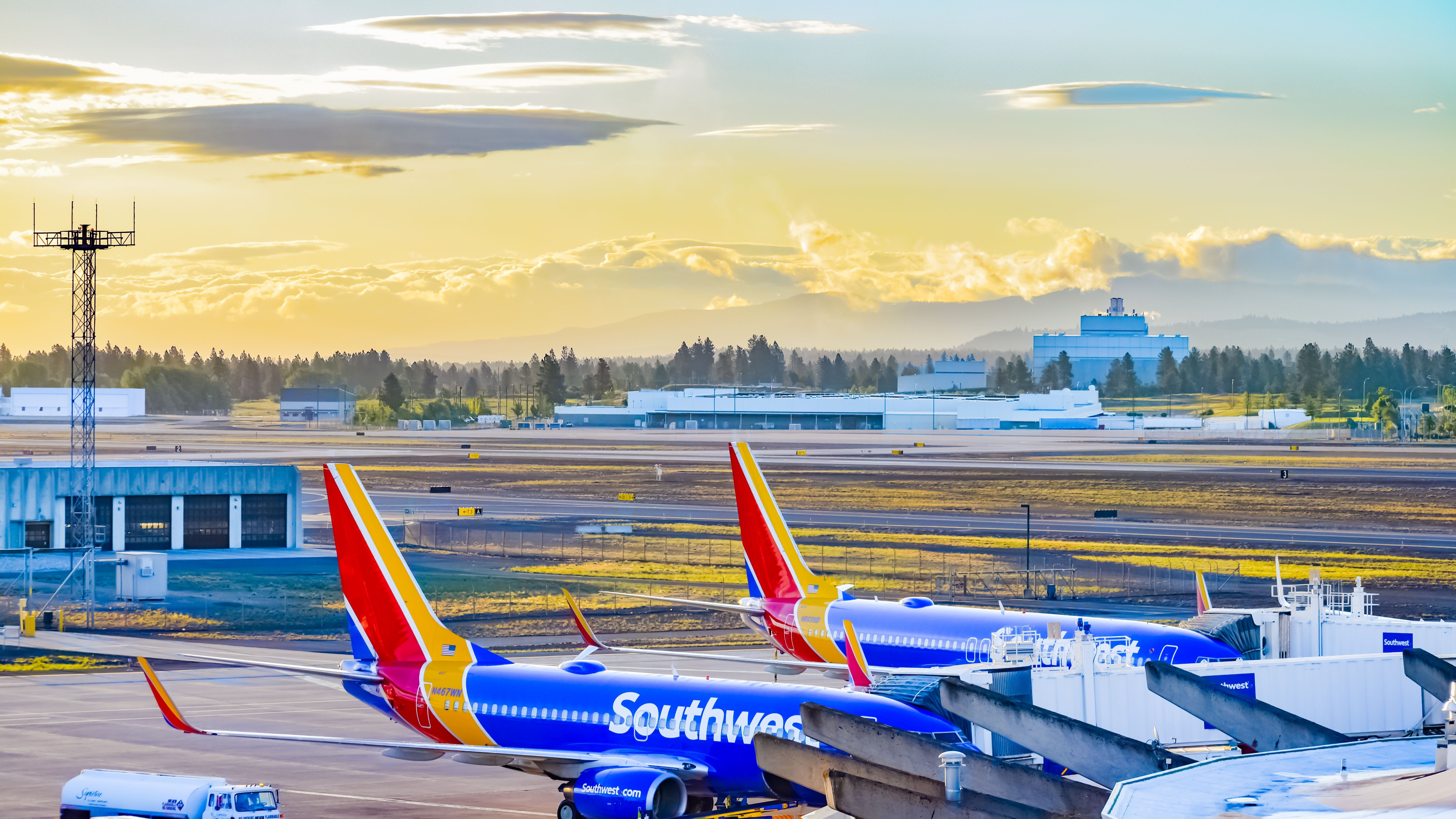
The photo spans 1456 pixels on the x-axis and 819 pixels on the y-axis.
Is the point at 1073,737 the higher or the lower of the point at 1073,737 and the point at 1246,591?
the higher

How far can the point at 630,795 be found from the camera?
33406 mm

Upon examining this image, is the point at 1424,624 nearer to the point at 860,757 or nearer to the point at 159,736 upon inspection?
the point at 860,757

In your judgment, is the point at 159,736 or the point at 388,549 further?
the point at 159,736

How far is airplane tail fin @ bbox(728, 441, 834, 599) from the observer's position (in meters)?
54.8

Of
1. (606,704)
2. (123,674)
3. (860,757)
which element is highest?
(860,757)

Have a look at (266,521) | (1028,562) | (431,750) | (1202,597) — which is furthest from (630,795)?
(266,521)

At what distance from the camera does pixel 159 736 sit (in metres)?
50.6

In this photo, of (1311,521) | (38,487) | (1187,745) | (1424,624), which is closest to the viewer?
(1187,745)

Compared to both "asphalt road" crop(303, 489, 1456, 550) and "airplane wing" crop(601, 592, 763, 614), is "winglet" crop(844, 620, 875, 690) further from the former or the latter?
"asphalt road" crop(303, 489, 1456, 550)

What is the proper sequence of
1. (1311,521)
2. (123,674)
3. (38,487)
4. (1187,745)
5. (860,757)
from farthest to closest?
(1311,521)
(38,487)
(123,674)
(1187,745)
(860,757)

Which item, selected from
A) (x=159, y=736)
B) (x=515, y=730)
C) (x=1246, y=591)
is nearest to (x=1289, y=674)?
(x=515, y=730)

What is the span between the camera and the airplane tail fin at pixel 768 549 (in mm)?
54812

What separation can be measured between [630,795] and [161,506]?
75.6 metres

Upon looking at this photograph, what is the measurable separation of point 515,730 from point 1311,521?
10813cm
